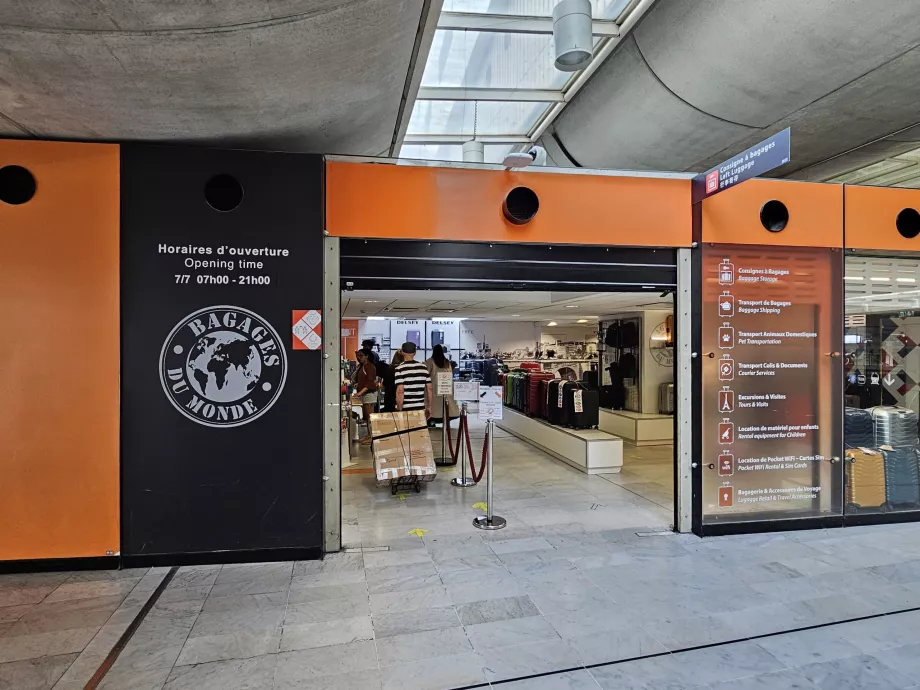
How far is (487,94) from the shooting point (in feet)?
18.8

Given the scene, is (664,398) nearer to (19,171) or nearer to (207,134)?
(207,134)

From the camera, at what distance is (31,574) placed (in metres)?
3.47

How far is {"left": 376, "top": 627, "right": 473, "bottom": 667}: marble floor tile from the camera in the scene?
2.56 metres

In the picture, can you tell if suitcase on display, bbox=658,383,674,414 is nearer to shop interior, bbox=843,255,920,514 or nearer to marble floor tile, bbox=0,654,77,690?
shop interior, bbox=843,255,920,514

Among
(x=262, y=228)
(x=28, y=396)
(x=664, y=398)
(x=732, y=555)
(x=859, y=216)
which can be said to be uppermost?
(x=859, y=216)

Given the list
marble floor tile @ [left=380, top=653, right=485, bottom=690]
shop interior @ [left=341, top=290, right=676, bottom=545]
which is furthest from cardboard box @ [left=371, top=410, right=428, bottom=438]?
marble floor tile @ [left=380, top=653, right=485, bottom=690]

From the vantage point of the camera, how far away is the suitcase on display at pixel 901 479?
474cm

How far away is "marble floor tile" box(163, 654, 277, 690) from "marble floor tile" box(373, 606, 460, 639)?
59 centimetres

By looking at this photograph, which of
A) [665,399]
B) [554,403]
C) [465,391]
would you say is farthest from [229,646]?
[665,399]

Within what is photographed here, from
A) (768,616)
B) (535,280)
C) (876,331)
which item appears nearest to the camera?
(768,616)

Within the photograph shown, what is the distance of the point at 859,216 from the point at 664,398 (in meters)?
4.78

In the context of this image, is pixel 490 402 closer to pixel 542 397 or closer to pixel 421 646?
pixel 421 646

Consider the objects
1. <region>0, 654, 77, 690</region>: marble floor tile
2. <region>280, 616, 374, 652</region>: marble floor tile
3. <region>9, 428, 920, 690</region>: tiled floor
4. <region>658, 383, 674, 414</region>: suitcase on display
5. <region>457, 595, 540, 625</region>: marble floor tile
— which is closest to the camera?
<region>0, 654, 77, 690</region>: marble floor tile

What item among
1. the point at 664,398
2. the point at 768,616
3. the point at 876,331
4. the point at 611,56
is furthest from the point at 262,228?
the point at 664,398
